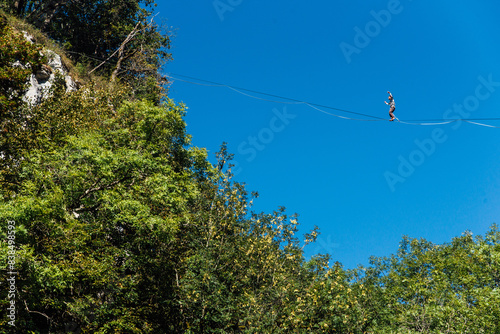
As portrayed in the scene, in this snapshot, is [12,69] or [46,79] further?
[46,79]

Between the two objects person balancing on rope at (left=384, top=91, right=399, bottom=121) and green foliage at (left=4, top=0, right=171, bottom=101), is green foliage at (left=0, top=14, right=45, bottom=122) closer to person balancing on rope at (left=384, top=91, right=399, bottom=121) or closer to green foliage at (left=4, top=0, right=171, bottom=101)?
green foliage at (left=4, top=0, right=171, bottom=101)

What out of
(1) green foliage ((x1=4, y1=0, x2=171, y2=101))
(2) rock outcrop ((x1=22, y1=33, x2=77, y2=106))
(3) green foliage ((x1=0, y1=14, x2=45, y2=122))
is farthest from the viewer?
(1) green foliage ((x1=4, y1=0, x2=171, y2=101))

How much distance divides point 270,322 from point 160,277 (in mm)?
6636

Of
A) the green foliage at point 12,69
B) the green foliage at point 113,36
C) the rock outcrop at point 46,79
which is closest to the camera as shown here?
the green foliage at point 12,69

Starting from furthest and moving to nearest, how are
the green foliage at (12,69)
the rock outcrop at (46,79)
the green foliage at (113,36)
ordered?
the green foliage at (113,36) → the rock outcrop at (46,79) → the green foliage at (12,69)

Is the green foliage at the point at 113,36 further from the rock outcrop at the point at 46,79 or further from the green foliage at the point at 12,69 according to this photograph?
the green foliage at the point at 12,69

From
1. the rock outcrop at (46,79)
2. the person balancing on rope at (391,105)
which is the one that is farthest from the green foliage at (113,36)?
the person balancing on rope at (391,105)

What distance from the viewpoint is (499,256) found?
25.4 metres

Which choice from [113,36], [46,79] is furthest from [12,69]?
[113,36]

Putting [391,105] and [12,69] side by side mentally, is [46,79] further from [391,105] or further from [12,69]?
[391,105]

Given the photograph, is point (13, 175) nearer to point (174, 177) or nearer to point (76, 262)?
point (76, 262)

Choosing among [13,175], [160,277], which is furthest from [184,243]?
[13,175]

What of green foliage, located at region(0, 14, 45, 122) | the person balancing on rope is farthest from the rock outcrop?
the person balancing on rope

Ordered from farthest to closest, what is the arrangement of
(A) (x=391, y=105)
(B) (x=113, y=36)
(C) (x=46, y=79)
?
(B) (x=113, y=36)
(C) (x=46, y=79)
(A) (x=391, y=105)
